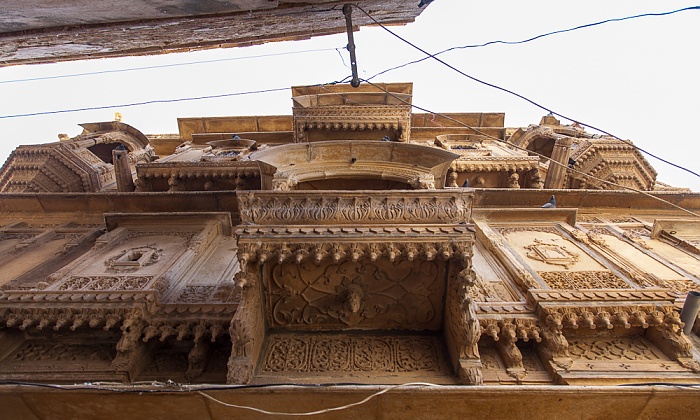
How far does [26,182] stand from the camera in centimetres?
1376

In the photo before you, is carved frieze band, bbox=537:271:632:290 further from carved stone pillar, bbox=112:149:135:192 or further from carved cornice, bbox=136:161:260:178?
carved stone pillar, bbox=112:149:135:192

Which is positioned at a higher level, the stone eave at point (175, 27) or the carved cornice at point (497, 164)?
the stone eave at point (175, 27)

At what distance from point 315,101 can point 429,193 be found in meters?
10.6

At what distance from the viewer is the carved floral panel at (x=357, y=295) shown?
5.03m

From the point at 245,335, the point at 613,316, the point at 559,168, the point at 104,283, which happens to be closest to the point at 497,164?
the point at 559,168

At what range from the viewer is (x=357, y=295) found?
493 centimetres

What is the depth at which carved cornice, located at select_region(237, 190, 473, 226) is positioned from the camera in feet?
15.9

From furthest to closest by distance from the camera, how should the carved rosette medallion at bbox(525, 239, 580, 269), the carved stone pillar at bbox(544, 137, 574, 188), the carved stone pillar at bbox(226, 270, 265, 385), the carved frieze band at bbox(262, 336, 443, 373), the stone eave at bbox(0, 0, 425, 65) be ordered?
the carved stone pillar at bbox(544, 137, 574, 188), the carved rosette medallion at bbox(525, 239, 580, 269), the carved frieze band at bbox(262, 336, 443, 373), the carved stone pillar at bbox(226, 270, 265, 385), the stone eave at bbox(0, 0, 425, 65)

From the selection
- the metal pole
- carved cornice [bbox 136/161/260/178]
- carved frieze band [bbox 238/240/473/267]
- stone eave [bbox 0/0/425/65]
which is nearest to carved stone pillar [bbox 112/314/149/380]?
carved frieze band [bbox 238/240/473/267]

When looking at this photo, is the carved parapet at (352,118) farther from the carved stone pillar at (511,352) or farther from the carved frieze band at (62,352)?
the carved frieze band at (62,352)

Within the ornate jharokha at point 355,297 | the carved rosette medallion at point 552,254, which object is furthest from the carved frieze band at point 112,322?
the carved rosette medallion at point 552,254

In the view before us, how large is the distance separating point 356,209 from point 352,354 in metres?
2.34

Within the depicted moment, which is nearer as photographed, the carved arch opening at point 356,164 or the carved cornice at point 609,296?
the carved cornice at point 609,296

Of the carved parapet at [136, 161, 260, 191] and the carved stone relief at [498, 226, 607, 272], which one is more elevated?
the carved parapet at [136, 161, 260, 191]
